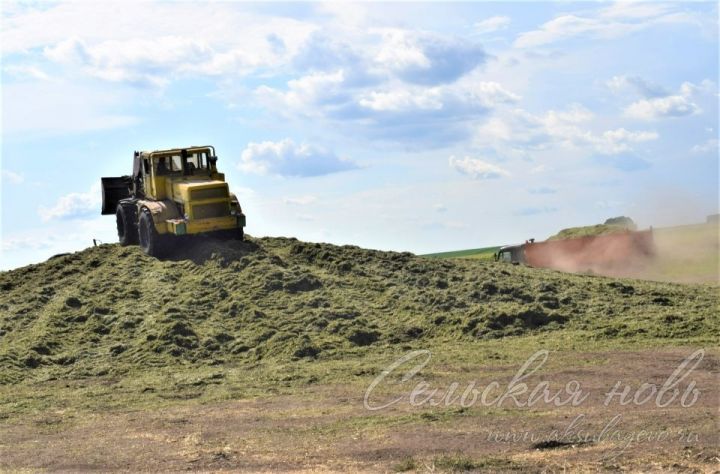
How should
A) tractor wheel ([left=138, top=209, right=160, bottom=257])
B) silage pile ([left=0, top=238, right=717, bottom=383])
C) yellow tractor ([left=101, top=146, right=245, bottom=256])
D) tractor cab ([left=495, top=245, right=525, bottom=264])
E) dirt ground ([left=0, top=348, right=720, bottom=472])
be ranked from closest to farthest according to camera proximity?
dirt ground ([left=0, top=348, right=720, bottom=472]) → silage pile ([left=0, top=238, right=717, bottom=383]) → yellow tractor ([left=101, top=146, right=245, bottom=256]) → tractor wheel ([left=138, top=209, right=160, bottom=257]) → tractor cab ([left=495, top=245, right=525, bottom=264])

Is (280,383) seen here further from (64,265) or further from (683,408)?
(64,265)

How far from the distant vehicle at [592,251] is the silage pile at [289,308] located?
24.2ft

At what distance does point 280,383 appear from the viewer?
1516 centimetres

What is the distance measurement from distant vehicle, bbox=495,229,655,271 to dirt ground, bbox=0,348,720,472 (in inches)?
692

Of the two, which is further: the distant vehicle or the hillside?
the distant vehicle

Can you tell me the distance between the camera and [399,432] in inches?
443

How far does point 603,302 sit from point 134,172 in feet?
44.7

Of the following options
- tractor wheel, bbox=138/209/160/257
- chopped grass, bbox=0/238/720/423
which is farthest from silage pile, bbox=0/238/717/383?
tractor wheel, bbox=138/209/160/257

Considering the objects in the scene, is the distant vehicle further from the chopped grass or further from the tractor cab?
the chopped grass

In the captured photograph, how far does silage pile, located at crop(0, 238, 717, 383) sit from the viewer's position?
17.9 metres

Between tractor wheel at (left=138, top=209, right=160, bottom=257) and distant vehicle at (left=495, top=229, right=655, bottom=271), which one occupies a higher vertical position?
tractor wheel at (left=138, top=209, right=160, bottom=257)

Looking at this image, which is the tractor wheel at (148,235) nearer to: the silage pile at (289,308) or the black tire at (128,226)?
the silage pile at (289,308)

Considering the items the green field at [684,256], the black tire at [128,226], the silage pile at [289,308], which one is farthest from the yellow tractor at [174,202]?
the green field at [684,256]

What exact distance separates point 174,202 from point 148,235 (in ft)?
3.52
